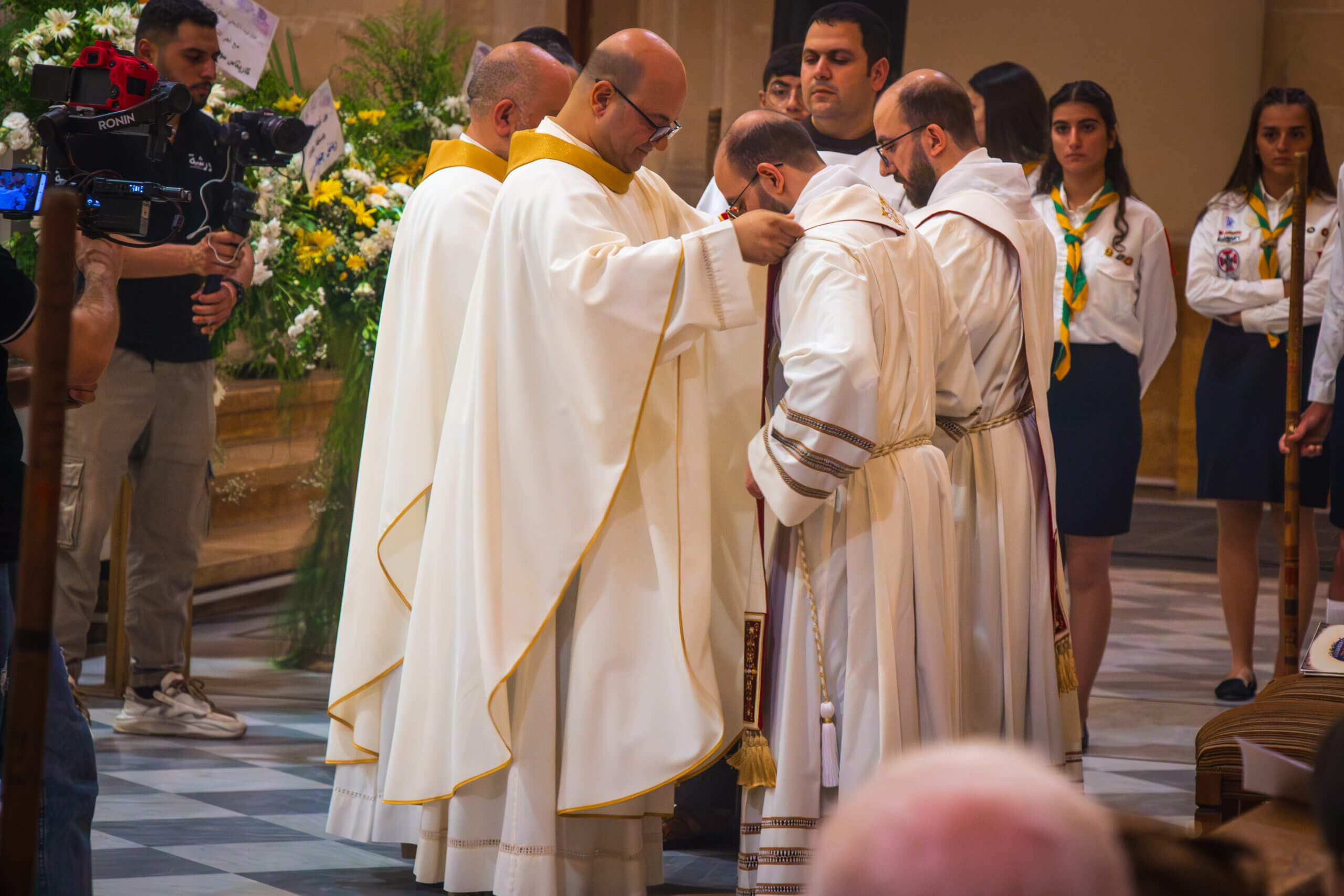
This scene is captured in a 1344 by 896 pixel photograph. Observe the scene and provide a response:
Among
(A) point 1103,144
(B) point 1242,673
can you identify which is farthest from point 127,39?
(B) point 1242,673

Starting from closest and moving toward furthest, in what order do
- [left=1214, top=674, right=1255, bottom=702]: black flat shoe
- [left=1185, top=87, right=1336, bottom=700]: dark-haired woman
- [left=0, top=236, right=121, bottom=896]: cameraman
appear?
[left=0, top=236, right=121, bottom=896]: cameraman
[left=1185, top=87, right=1336, bottom=700]: dark-haired woman
[left=1214, top=674, right=1255, bottom=702]: black flat shoe

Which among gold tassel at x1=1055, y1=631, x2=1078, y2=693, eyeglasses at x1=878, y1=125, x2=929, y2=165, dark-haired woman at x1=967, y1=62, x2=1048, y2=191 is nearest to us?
gold tassel at x1=1055, y1=631, x2=1078, y2=693

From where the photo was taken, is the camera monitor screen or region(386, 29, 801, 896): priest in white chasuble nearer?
the camera monitor screen

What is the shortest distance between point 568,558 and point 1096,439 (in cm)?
245

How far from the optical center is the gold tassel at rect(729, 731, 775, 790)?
3.35 metres

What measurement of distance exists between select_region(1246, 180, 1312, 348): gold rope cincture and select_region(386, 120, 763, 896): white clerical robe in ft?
10.0

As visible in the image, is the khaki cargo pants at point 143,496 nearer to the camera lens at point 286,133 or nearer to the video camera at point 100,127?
the camera lens at point 286,133

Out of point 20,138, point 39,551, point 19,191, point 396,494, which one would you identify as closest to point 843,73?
point 396,494

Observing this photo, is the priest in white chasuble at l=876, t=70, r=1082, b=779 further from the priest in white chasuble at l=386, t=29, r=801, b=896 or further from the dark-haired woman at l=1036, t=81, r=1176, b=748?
the dark-haired woman at l=1036, t=81, r=1176, b=748

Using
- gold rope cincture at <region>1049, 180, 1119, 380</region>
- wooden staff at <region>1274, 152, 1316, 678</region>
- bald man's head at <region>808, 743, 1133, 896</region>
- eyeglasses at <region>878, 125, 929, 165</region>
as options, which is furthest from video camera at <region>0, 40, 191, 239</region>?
wooden staff at <region>1274, 152, 1316, 678</region>

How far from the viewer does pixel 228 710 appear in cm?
545

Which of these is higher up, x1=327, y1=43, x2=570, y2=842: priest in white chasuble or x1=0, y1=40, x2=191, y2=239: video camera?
x1=0, y1=40, x2=191, y2=239: video camera

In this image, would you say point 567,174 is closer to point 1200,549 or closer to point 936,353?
point 936,353

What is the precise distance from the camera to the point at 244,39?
526cm
